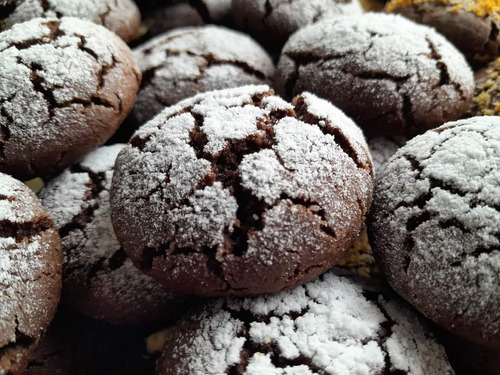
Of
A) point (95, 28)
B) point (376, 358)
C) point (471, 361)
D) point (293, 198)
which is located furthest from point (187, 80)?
point (471, 361)

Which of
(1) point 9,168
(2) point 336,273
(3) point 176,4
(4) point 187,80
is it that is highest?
(3) point 176,4

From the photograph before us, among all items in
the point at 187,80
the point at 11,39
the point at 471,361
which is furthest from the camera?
the point at 187,80

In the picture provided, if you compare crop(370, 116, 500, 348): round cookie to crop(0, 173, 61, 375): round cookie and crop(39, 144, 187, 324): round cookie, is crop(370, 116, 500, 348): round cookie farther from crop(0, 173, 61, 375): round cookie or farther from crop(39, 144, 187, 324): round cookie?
crop(0, 173, 61, 375): round cookie

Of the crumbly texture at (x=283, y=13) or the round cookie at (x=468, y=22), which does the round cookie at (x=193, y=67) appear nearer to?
the crumbly texture at (x=283, y=13)

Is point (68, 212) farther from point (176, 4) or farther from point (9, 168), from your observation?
point (176, 4)

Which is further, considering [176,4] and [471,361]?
[176,4]

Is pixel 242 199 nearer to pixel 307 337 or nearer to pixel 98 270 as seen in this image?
pixel 307 337

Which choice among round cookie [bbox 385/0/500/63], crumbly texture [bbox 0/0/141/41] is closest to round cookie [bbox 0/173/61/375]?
crumbly texture [bbox 0/0/141/41]
